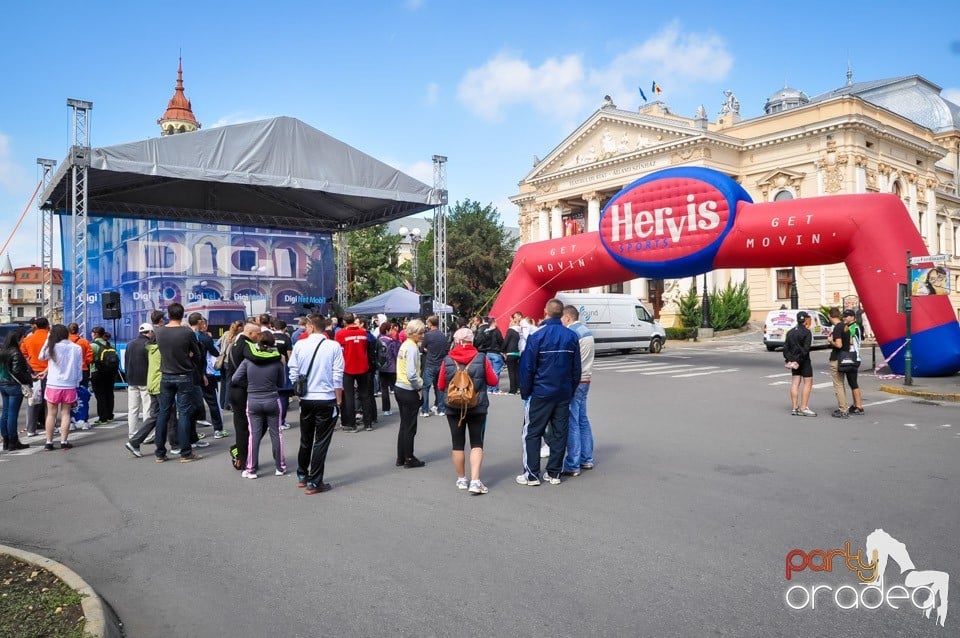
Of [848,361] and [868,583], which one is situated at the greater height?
[848,361]

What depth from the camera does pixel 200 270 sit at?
74.7ft

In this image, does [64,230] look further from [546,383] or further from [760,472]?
[760,472]

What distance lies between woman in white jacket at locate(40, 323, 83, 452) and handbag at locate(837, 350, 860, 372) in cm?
1162

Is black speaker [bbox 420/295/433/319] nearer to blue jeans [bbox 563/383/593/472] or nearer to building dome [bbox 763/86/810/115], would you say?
blue jeans [bbox 563/383/593/472]

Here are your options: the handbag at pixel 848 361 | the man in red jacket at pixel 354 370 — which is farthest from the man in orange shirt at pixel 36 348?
the handbag at pixel 848 361

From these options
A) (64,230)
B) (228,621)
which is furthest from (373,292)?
(228,621)

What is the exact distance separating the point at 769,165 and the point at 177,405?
4275cm

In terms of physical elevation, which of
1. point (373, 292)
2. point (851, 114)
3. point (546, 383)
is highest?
point (851, 114)

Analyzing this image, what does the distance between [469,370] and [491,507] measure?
1.33 metres

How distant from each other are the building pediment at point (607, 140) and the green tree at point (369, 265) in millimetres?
13799

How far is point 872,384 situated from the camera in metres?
15.7

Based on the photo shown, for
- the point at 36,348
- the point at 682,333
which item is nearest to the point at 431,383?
the point at 36,348

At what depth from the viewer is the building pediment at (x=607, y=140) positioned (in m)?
44.2

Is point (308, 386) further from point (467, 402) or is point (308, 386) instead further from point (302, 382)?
point (467, 402)
